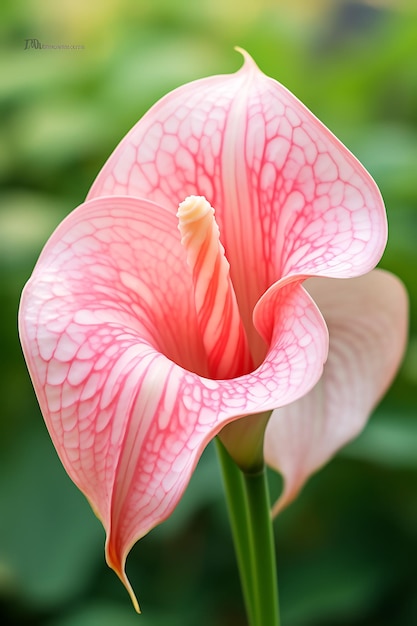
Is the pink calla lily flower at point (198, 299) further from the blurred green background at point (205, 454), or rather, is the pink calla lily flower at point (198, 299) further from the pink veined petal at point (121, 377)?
the blurred green background at point (205, 454)

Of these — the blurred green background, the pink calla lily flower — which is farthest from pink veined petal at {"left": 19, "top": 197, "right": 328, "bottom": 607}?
the blurred green background

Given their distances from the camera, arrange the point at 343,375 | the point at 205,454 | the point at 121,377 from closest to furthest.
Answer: the point at 121,377 < the point at 343,375 < the point at 205,454

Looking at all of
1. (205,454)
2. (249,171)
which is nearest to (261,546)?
(249,171)

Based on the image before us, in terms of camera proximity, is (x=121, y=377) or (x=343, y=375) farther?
(x=343, y=375)

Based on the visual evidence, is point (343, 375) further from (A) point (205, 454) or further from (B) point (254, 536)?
(A) point (205, 454)

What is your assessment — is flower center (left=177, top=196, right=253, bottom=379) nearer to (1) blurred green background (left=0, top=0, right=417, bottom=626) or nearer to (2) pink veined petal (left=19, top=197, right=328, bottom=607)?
(2) pink veined petal (left=19, top=197, right=328, bottom=607)

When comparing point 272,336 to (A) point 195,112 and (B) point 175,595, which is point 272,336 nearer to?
(A) point 195,112

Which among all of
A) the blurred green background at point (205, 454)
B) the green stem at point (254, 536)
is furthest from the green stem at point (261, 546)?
the blurred green background at point (205, 454)
